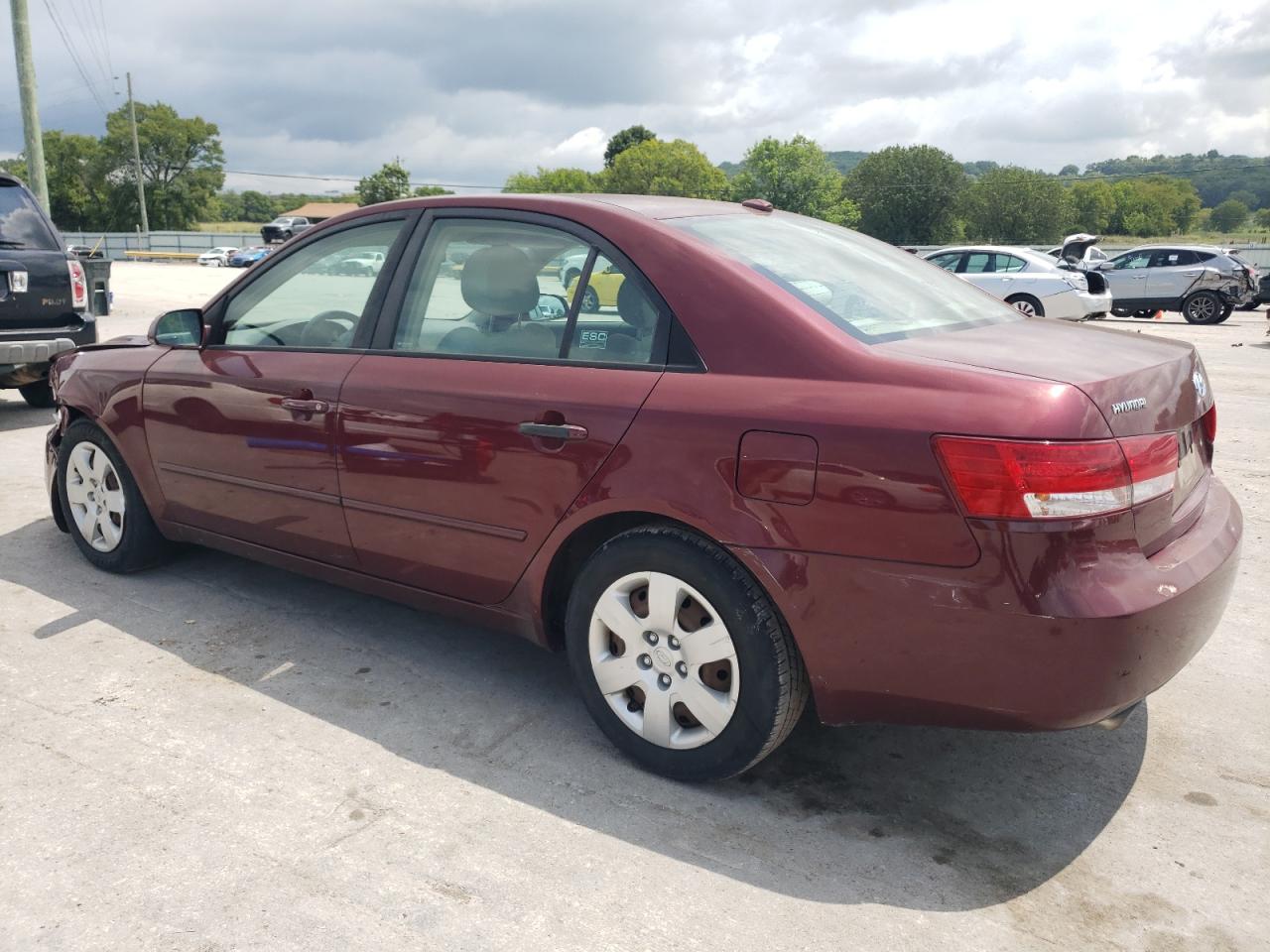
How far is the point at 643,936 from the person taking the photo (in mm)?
2326

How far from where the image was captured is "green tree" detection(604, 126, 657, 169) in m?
136

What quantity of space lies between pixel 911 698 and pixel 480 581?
1387 millimetres

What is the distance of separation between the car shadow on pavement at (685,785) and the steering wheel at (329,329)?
3.67 feet

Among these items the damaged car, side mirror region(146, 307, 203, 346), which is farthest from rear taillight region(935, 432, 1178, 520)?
the damaged car

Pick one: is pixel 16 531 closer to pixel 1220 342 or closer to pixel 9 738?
pixel 9 738

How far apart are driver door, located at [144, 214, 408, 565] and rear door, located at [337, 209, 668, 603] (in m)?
0.14

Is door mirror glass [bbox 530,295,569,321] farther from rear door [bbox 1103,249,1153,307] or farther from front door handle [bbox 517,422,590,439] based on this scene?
rear door [bbox 1103,249,1153,307]

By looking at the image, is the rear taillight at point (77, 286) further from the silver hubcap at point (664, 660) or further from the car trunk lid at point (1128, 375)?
the car trunk lid at point (1128, 375)

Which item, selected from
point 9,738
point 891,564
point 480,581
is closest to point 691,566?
point 891,564

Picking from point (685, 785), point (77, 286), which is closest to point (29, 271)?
point (77, 286)

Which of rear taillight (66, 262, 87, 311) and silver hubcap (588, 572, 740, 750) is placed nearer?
silver hubcap (588, 572, 740, 750)

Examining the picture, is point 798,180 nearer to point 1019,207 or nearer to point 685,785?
point 1019,207

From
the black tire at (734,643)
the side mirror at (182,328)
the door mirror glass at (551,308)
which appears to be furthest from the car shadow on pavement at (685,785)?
the door mirror glass at (551,308)

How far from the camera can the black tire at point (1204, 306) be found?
21.3m
